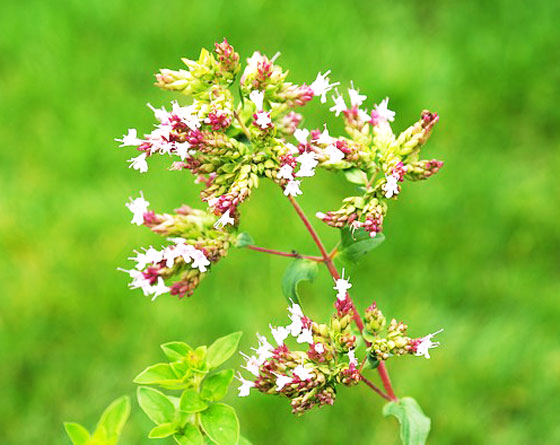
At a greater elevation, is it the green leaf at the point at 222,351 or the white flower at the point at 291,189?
the white flower at the point at 291,189

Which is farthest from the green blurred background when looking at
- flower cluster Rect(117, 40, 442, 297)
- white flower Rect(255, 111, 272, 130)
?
white flower Rect(255, 111, 272, 130)

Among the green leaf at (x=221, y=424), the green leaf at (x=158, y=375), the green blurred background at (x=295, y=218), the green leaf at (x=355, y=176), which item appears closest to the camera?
the green leaf at (x=221, y=424)

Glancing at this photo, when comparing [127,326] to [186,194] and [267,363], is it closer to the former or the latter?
[186,194]

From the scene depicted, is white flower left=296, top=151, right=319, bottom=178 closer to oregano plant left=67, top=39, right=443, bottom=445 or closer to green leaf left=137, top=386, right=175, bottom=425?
oregano plant left=67, top=39, right=443, bottom=445

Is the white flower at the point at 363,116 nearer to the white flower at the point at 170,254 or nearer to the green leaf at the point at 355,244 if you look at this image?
the green leaf at the point at 355,244

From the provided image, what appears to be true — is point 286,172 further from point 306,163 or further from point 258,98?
point 258,98

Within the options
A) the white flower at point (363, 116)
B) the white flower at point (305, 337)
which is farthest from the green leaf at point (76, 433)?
the white flower at point (363, 116)
